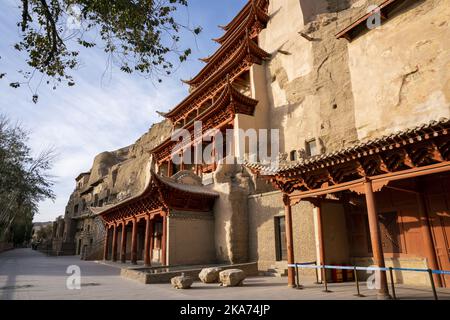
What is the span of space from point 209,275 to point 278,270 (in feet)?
10.7

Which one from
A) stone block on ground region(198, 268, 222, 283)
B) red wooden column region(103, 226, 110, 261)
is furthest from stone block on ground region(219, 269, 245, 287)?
red wooden column region(103, 226, 110, 261)

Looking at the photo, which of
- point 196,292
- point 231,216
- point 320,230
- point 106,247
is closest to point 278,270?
point 320,230

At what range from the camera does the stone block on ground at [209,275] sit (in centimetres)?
964

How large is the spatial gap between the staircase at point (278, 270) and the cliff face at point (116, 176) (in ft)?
72.7

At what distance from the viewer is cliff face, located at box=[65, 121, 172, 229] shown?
36062 mm

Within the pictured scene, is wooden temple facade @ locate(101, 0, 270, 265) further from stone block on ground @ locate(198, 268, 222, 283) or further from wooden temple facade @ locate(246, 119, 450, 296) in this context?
wooden temple facade @ locate(246, 119, 450, 296)

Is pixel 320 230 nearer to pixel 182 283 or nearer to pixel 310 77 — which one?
pixel 182 283

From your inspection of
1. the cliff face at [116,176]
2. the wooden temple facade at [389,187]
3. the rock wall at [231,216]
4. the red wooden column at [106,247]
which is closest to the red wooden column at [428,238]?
the wooden temple facade at [389,187]

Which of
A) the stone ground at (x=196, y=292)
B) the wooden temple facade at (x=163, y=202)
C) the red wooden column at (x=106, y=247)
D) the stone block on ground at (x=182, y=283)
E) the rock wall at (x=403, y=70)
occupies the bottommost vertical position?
the stone ground at (x=196, y=292)

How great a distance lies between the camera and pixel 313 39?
1812cm

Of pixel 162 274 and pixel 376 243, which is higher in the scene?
pixel 376 243

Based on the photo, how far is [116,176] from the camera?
39812 mm

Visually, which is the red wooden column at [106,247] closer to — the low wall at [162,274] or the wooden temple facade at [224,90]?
the wooden temple facade at [224,90]

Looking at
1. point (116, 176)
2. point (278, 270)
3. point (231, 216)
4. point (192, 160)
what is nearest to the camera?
point (278, 270)
